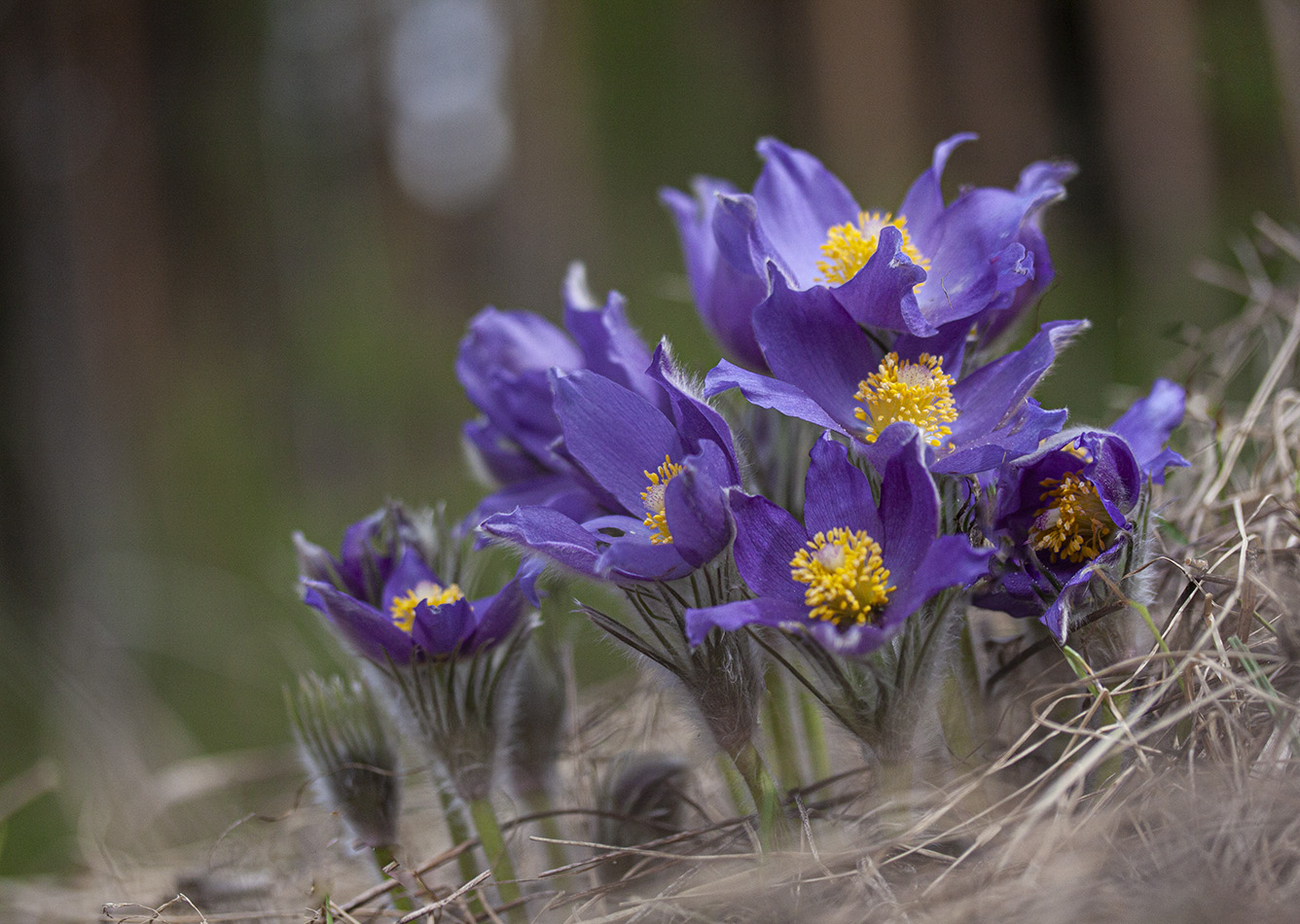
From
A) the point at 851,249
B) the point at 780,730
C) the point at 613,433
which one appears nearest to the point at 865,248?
the point at 851,249

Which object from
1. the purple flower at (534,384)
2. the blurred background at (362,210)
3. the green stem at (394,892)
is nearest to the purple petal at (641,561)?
the purple flower at (534,384)

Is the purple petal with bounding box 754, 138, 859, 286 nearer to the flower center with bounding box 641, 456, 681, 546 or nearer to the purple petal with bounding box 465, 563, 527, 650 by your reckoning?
the flower center with bounding box 641, 456, 681, 546

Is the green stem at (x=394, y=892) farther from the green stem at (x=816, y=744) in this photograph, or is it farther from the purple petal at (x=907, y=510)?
the purple petal at (x=907, y=510)

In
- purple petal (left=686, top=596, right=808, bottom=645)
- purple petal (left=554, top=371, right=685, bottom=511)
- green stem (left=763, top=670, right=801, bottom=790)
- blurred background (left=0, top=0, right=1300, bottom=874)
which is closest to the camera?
purple petal (left=686, top=596, right=808, bottom=645)

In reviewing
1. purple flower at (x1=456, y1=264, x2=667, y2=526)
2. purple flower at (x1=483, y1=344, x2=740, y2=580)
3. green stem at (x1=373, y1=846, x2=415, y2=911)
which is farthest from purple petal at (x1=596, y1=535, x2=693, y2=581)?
green stem at (x1=373, y1=846, x2=415, y2=911)

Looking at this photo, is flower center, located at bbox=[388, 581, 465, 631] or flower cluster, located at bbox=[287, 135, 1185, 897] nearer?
flower cluster, located at bbox=[287, 135, 1185, 897]
